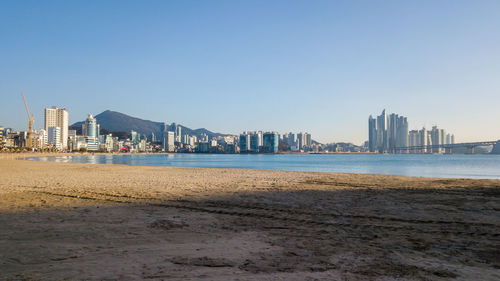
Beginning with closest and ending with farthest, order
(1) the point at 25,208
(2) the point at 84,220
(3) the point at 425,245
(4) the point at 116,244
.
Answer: (4) the point at 116,244 < (3) the point at 425,245 < (2) the point at 84,220 < (1) the point at 25,208

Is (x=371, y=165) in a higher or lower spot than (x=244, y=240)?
lower

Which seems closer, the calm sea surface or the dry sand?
the dry sand

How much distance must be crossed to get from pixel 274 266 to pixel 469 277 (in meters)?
3.03

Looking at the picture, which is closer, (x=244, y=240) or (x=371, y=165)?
(x=244, y=240)

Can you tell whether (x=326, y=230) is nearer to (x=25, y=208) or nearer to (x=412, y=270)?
(x=412, y=270)

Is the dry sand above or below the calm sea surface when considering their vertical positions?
above

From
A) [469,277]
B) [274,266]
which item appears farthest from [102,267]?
[469,277]

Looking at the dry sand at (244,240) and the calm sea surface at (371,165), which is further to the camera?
the calm sea surface at (371,165)

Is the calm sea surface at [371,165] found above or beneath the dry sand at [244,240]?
beneath

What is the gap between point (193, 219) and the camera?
9.41 m

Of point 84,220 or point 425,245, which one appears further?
point 84,220

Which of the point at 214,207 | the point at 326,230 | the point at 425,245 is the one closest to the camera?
the point at 425,245

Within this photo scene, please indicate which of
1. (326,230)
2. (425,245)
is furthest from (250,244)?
(425,245)

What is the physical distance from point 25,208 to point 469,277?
40.0 feet
